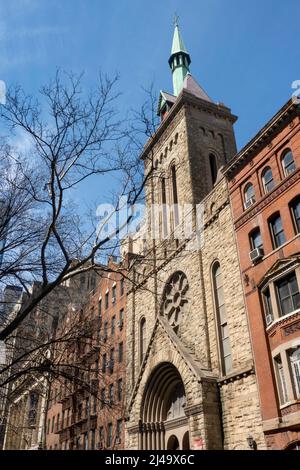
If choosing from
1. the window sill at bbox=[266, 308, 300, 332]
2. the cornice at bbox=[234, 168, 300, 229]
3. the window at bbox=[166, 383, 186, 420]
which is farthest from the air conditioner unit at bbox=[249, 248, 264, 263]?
the window at bbox=[166, 383, 186, 420]

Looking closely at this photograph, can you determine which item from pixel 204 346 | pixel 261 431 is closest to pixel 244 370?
pixel 261 431

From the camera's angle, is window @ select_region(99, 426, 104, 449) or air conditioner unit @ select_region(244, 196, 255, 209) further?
window @ select_region(99, 426, 104, 449)

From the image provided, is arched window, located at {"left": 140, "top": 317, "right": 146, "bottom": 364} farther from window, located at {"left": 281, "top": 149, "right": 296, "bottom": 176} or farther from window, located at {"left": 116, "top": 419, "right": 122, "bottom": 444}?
window, located at {"left": 281, "top": 149, "right": 296, "bottom": 176}

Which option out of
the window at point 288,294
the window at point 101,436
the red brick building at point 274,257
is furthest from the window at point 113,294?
the window at point 288,294

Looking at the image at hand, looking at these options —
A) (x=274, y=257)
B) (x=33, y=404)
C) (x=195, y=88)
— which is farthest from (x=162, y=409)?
(x=195, y=88)

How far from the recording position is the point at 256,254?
721 inches

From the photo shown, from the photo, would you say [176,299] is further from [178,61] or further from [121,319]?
[178,61]

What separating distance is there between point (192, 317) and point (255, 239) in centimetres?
638

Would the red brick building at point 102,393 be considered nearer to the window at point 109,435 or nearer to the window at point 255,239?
the window at point 109,435

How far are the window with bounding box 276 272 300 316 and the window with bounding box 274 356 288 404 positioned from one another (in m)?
1.86

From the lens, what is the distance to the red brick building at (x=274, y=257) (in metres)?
14.9

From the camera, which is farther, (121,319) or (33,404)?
(121,319)

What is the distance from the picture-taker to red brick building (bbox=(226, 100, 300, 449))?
14859 mm
